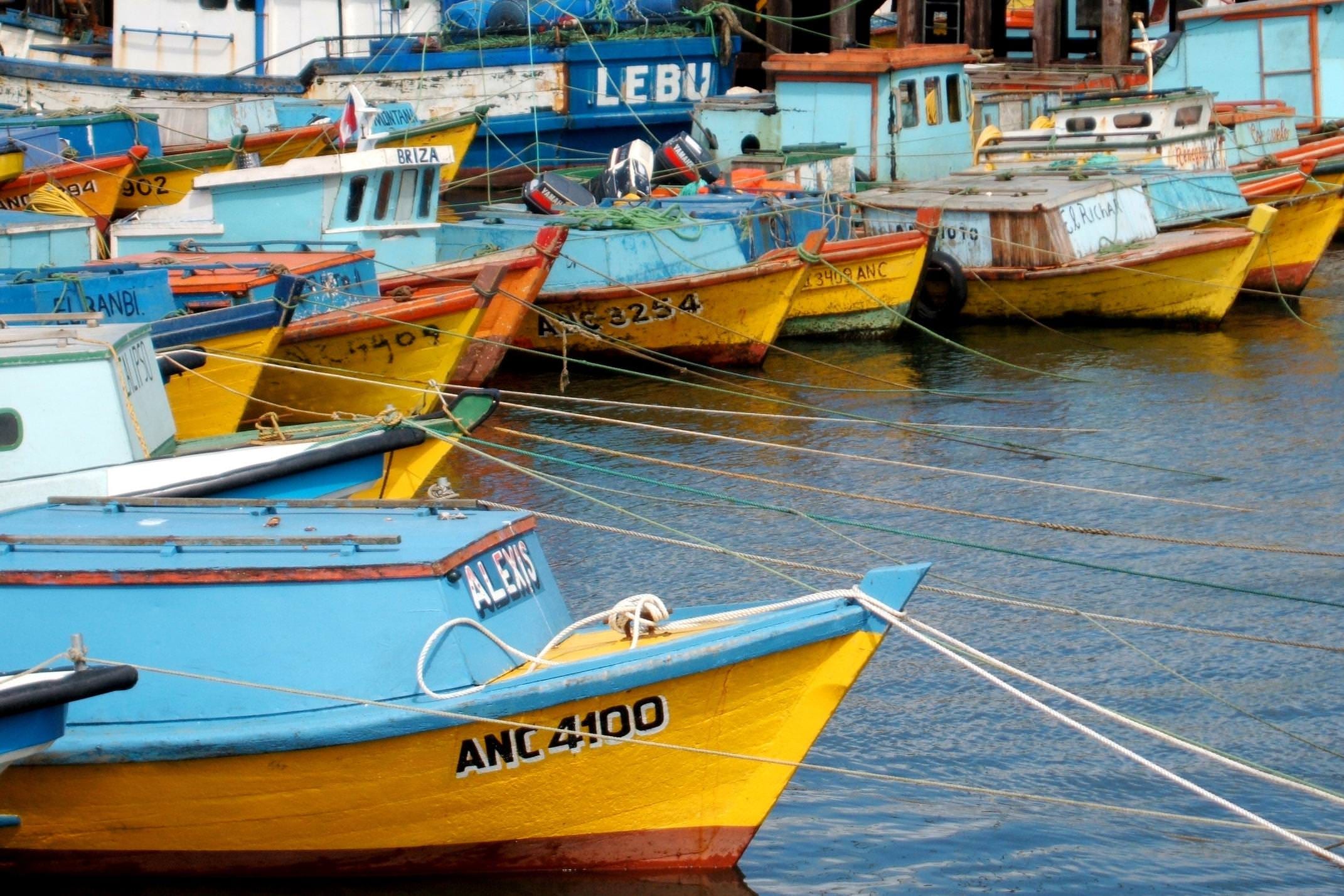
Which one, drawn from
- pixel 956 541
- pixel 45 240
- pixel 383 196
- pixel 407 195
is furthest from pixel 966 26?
pixel 956 541

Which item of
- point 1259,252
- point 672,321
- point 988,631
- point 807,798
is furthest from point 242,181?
point 1259,252

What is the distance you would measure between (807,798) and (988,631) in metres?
2.47

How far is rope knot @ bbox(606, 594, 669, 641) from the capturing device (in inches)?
268

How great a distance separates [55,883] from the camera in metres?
7.00

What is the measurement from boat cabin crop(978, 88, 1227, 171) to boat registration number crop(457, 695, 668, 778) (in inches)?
723

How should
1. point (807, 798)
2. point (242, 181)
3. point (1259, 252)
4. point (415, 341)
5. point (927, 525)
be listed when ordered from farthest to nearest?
point (1259, 252), point (242, 181), point (415, 341), point (927, 525), point (807, 798)

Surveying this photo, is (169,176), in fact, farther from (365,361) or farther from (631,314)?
(365,361)

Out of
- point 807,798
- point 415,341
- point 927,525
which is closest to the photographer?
point 807,798

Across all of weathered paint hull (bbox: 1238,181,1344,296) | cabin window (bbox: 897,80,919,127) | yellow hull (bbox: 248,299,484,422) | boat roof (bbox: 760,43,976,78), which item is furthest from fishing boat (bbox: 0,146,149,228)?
weathered paint hull (bbox: 1238,181,1344,296)

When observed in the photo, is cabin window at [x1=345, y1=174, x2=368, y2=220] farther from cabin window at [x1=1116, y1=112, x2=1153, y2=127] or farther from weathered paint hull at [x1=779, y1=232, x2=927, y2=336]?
cabin window at [x1=1116, y1=112, x2=1153, y2=127]

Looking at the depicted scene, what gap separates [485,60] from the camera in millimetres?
27688

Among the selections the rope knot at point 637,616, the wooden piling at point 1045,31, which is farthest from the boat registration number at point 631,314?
the wooden piling at point 1045,31

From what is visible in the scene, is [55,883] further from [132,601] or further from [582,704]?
[582,704]

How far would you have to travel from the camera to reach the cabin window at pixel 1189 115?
77.5 feet
